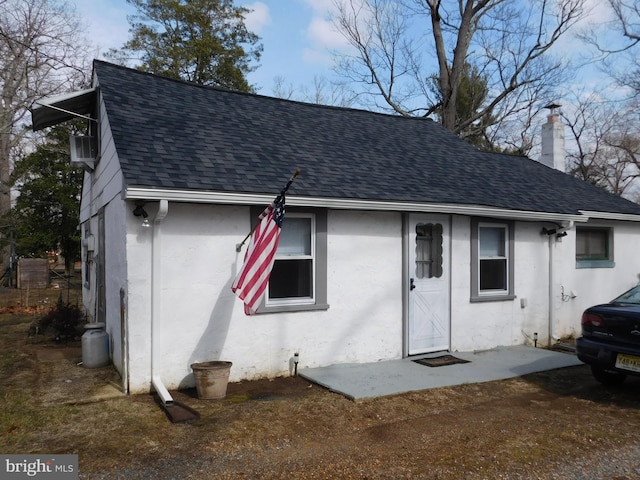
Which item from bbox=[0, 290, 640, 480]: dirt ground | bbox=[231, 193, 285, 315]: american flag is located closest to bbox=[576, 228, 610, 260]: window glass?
bbox=[0, 290, 640, 480]: dirt ground

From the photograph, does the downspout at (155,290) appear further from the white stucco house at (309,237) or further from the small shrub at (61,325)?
the small shrub at (61,325)

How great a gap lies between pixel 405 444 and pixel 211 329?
3100 millimetres

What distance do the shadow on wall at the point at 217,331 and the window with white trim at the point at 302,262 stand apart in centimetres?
68

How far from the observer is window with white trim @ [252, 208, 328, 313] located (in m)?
7.22

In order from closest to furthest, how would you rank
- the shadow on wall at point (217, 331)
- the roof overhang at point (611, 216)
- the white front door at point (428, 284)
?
the shadow on wall at point (217, 331), the white front door at point (428, 284), the roof overhang at point (611, 216)

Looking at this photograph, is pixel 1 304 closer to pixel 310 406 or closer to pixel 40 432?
pixel 40 432

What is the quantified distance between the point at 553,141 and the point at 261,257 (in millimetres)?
11239

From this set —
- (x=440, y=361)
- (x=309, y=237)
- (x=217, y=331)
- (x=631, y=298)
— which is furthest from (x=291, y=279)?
(x=631, y=298)

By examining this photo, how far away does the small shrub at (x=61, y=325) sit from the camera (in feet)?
31.9

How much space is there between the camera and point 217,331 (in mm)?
6660

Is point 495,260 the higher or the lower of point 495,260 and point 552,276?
the higher

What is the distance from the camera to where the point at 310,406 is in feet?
19.0

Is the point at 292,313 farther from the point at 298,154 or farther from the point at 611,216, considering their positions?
the point at 611,216

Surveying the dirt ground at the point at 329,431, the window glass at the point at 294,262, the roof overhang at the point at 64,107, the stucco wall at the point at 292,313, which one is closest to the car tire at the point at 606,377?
the dirt ground at the point at 329,431
